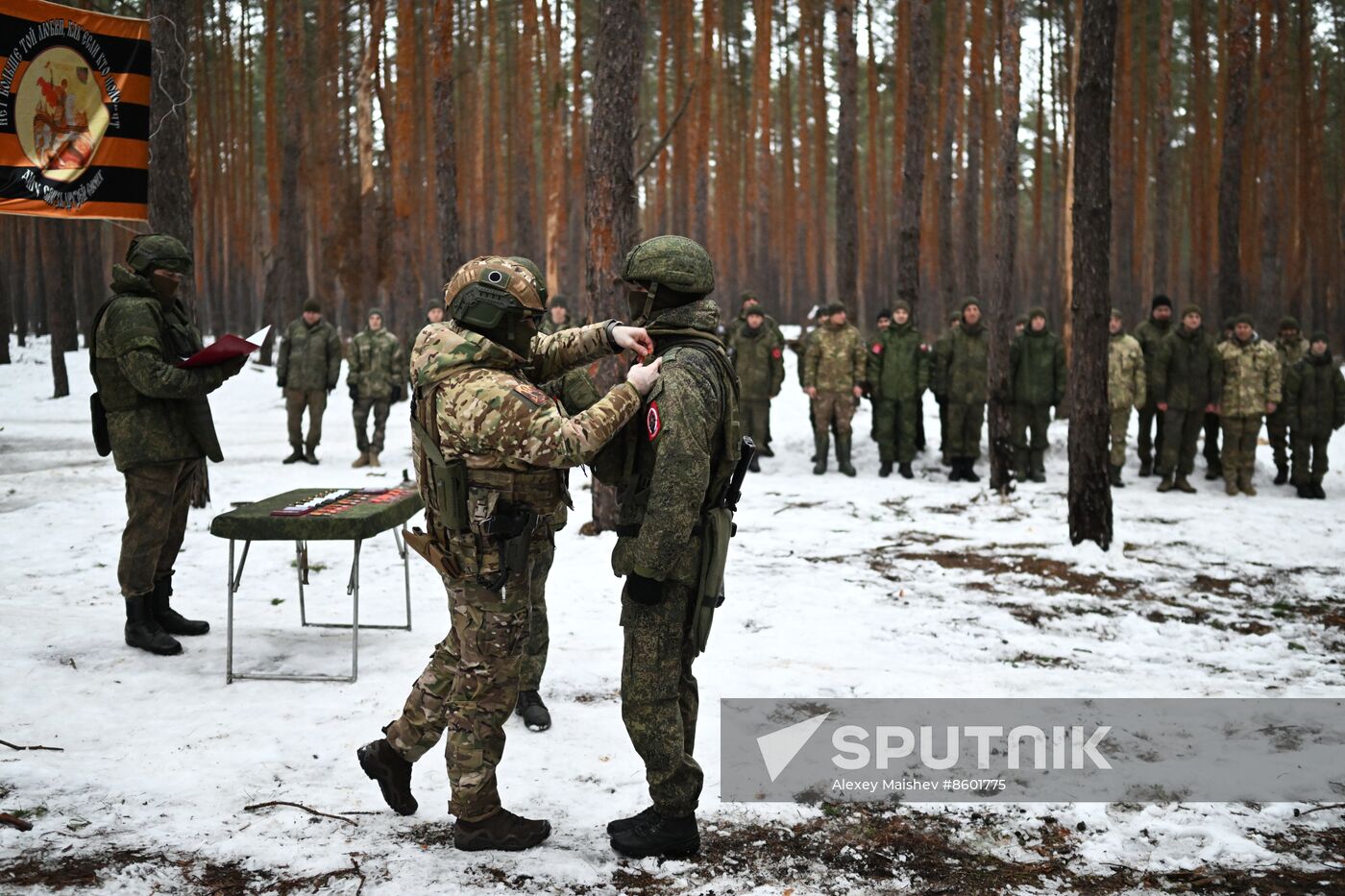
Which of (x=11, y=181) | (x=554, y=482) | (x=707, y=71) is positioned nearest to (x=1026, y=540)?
(x=554, y=482)

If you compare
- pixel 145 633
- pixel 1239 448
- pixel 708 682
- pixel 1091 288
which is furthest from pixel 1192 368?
pixel 145 633

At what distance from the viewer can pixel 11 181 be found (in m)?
6.55

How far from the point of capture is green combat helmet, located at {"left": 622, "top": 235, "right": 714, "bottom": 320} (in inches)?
138

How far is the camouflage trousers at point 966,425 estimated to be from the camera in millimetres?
12836

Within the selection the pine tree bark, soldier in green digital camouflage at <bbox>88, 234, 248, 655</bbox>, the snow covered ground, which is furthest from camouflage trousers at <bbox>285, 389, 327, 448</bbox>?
the pine tree bark

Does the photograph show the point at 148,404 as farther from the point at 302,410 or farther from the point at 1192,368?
the point at 1192,368

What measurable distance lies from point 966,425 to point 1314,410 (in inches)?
Answer: 158

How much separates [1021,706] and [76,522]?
26.9ft

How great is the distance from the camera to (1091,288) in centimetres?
857

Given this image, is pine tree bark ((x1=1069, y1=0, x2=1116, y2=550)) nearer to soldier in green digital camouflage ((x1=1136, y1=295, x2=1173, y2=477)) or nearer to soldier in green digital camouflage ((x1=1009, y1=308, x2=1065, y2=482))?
soldier in green digital camouflage ((x1=1009, y1=308, x2=1065, y2=482))

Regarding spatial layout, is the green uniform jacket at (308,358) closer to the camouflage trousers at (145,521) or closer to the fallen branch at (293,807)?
the camouflage trousers at (145,521)

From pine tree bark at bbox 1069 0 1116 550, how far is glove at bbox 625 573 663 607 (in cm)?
636

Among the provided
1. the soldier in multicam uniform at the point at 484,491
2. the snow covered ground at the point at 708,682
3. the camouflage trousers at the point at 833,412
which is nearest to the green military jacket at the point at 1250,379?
the snow covered ground at the point at 708,682

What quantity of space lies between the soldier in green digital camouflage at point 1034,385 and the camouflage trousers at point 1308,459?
277 centimetres
